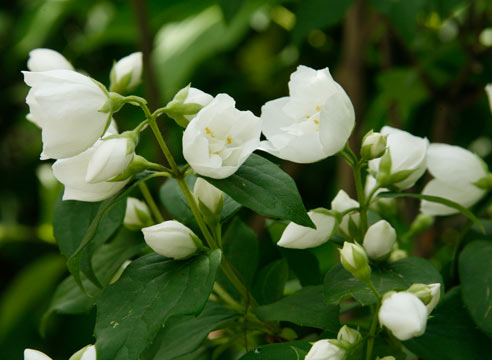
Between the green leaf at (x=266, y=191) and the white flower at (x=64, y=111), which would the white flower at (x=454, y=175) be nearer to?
the green leaf at (x=266, y=191)

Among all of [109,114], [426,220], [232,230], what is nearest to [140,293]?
[109,114]

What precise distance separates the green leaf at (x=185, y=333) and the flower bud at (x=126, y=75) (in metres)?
0.31

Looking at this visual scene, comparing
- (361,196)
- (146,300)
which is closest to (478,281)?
(361,196)

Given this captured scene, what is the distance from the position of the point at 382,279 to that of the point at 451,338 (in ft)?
0.38

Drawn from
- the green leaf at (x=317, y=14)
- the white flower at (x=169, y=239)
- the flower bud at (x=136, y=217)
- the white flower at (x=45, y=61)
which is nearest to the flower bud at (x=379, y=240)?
the white flower at (x=169, y=239)

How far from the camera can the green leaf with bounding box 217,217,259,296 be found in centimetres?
91

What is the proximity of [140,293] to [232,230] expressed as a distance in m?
0.30

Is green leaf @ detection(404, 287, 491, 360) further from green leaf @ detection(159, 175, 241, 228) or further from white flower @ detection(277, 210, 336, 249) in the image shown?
green leaf @ detection(159, 175, 241, 228)

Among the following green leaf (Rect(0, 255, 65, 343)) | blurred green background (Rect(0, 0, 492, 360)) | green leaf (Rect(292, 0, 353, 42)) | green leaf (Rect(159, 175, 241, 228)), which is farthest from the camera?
green leaf (Rect(0, 255, 65, 343))

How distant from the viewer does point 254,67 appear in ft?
7.30

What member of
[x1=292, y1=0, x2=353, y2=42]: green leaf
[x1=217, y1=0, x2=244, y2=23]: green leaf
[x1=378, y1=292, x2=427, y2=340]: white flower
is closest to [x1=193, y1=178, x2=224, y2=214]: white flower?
[x1=378, y1=292, x2=427, y2=340]: white flower

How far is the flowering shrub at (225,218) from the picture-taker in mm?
658

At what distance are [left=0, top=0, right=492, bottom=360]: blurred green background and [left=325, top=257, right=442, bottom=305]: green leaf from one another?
1.83ft

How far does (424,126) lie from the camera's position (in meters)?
1.82
